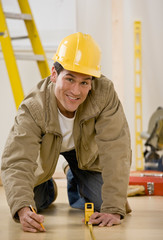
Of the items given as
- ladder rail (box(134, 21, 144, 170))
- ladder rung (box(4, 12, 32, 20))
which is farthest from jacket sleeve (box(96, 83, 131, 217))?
ladder rail (box(134, 21, 144, 170))

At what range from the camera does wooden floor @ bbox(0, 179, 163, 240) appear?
1729 millimetres

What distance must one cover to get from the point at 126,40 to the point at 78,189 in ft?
9.15

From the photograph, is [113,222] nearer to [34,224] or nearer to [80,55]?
[34,224]

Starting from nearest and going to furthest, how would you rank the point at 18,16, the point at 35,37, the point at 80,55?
the point at 80,55 < the point at 18,16 < the point at 35,37

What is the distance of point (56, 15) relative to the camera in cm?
470

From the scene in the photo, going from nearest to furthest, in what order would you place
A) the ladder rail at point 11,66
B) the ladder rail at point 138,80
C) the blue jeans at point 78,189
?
the blue jeans at point 78,189 → the ladder rail at point 11,66 → the ladder rail at point 138,80

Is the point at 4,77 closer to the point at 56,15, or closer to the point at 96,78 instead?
the point at 56,15

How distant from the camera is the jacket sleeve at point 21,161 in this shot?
1.81 meters

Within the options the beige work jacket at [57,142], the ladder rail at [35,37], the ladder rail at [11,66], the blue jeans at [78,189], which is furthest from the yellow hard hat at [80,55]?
the ladder rail at [35,37]

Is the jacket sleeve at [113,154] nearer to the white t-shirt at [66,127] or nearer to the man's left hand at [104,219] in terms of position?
the man's left hand at [104,219]

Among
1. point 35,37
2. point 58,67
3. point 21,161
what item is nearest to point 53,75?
point 58,67

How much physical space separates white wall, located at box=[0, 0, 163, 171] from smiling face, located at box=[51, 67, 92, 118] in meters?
2.78

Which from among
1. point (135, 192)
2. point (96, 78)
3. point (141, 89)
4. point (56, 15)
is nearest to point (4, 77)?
point (56, 15)

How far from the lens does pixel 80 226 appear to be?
194 centimetres
